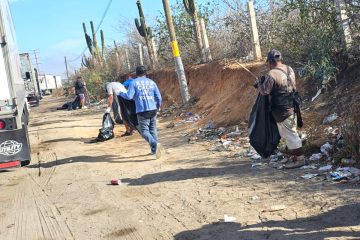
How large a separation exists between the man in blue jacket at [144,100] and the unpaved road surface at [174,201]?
1.55 feet

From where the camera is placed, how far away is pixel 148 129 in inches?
347

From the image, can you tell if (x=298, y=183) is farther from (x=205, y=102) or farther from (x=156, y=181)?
(x=205, y=102)

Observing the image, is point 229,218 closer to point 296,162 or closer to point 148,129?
point 296,162

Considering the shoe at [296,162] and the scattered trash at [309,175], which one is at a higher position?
the shoe at [296,162]

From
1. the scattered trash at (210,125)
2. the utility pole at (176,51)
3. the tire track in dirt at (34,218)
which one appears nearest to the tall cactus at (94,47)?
the utility pole at (176,51)

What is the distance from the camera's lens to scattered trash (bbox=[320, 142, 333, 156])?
263 inches

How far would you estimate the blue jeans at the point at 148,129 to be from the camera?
343 inches

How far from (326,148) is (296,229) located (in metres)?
2.58

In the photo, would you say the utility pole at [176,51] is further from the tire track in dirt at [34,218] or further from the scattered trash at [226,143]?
the tire track in dirt at [34,218]

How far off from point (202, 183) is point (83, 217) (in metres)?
1.74

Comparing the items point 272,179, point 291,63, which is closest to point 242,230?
point 272,179

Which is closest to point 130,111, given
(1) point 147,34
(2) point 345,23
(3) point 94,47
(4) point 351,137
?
(2) point 345,23

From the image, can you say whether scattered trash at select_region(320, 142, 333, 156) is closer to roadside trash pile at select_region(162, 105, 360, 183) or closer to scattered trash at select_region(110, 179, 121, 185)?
roadside trash pile at select_region(162, 105, 360, 183)

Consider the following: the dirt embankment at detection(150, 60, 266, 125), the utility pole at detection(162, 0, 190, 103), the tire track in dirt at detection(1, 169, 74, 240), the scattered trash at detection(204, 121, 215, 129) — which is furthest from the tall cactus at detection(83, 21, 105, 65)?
the tire track in dirt at detection(1, 169, 74, 240)
